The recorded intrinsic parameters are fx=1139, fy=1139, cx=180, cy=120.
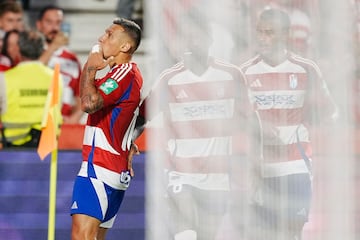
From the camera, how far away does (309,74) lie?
3943mm

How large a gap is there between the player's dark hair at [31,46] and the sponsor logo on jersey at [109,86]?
2486 mm

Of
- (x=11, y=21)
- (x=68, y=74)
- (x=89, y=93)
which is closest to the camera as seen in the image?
(x=89, y=93)

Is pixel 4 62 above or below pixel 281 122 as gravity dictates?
above

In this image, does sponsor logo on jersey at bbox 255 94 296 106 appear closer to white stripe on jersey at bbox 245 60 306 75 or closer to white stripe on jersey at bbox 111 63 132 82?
white stripe on jersey at bbox 245 60 306 75

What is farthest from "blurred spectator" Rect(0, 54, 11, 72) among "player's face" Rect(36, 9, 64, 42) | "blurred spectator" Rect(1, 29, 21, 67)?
"player's face" Rect(36, 9, 64, 42)

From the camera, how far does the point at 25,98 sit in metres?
7.77

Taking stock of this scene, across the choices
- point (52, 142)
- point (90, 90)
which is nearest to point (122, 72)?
point (90, 90)

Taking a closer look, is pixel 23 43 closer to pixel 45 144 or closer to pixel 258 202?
pixel 45 144

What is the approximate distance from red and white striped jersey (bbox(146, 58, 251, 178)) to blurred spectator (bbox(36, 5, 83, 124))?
364 centimetres

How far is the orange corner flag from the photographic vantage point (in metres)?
6.53

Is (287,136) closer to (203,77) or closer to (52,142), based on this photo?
(203,77)

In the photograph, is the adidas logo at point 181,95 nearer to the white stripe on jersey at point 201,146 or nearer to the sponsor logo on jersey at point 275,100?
the white stripe on jersey at point 201,146

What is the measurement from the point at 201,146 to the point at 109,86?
1072 mm

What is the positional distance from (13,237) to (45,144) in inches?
28.2
